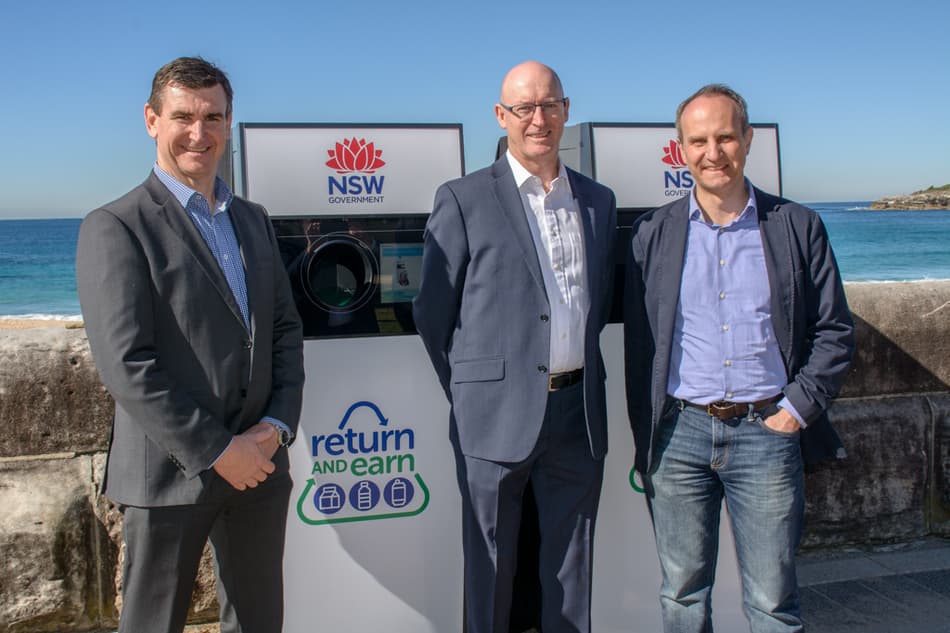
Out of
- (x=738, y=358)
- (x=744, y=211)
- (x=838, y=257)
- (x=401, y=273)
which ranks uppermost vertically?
(x=838, y=257)

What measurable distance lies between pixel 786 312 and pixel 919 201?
234ft

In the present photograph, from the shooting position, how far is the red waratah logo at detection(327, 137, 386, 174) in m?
2.71

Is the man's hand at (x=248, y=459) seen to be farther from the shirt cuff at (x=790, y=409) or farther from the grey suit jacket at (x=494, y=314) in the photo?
the shirt cuff at (x=790, y=409)

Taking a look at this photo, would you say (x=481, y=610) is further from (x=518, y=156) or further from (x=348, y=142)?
(x=348, y=142)

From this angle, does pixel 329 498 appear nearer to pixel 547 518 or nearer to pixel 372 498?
pixel 372 498

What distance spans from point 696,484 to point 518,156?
3.64 feet

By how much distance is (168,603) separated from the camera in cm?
195

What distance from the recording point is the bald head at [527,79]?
7.72 ft

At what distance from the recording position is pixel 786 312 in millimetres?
2223

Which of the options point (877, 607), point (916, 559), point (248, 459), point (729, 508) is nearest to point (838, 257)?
point (916, 559)

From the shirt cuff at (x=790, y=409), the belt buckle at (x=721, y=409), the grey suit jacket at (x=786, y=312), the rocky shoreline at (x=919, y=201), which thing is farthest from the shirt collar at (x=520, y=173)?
the rocky shoreline at (x=919, y=201)

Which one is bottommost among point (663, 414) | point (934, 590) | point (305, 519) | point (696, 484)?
point (934, 590)

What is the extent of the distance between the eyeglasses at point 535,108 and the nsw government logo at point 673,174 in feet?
2.66

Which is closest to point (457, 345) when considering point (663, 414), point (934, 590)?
point (663, 414)
